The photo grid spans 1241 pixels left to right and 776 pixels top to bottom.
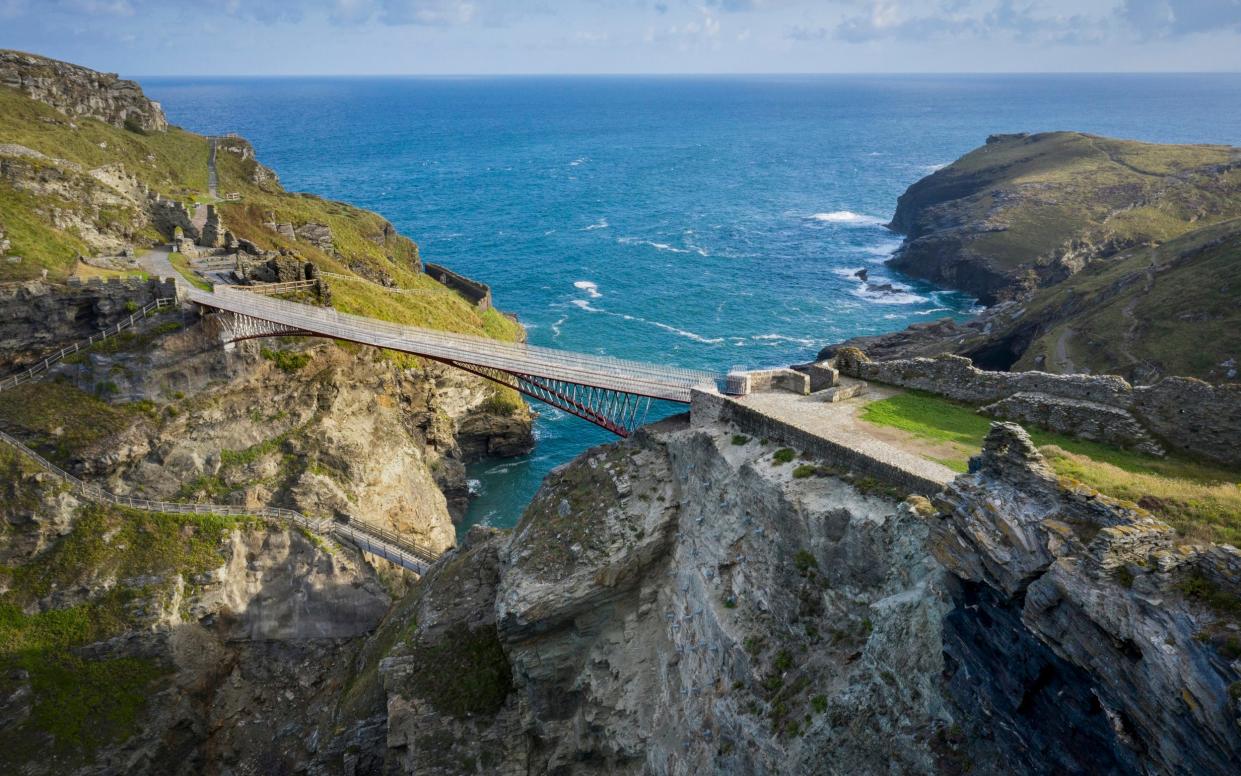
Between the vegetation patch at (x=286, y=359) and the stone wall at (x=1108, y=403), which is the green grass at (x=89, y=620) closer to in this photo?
the vegetation patch at (x=286, y=359)

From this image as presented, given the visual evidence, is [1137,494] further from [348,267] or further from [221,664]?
[348,267]

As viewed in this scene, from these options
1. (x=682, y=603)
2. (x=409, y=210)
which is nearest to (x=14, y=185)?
(x=682, y=603)

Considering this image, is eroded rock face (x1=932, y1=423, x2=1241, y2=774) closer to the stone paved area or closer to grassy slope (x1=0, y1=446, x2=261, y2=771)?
the stone paved area

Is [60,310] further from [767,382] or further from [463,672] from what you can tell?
[767,382]

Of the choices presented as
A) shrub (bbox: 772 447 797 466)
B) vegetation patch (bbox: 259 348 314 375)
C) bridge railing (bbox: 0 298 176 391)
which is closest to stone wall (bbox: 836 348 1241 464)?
shrub (bbox: 772 447 797 466)

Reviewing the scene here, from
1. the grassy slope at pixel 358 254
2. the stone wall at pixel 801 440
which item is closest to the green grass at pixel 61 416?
the grassy slope at pixel 358 254
